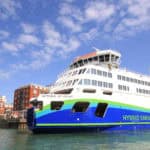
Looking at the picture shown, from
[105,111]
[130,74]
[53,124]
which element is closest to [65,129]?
[53,124]

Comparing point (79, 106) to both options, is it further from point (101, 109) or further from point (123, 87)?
point (123, 87)

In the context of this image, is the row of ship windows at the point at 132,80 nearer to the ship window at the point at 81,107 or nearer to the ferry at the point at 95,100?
the ferry at the point at 95,100

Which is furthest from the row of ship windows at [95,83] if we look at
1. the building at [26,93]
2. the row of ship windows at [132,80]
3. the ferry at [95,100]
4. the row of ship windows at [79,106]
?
the building at [26,93]

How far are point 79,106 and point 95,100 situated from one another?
1.88m

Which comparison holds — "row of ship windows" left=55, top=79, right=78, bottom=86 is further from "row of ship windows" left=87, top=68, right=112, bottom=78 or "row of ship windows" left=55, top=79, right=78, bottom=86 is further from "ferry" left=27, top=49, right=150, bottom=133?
"row of ship windows" left=87, top=68, right=112, bottom=78

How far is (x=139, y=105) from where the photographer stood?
35.8 m

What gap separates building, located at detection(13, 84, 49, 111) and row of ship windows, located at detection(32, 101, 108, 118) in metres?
60.8

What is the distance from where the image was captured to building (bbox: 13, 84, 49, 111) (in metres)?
92.3

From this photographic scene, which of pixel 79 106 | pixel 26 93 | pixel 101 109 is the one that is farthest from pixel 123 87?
pixel 26 93

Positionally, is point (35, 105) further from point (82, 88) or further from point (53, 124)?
point (82, 88)

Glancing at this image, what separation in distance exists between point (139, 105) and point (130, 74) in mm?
4564

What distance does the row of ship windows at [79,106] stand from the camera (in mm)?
28375

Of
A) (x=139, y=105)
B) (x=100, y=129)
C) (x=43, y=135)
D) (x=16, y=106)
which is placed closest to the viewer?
(x=43, y=135)

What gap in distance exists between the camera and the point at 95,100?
1195 inches
